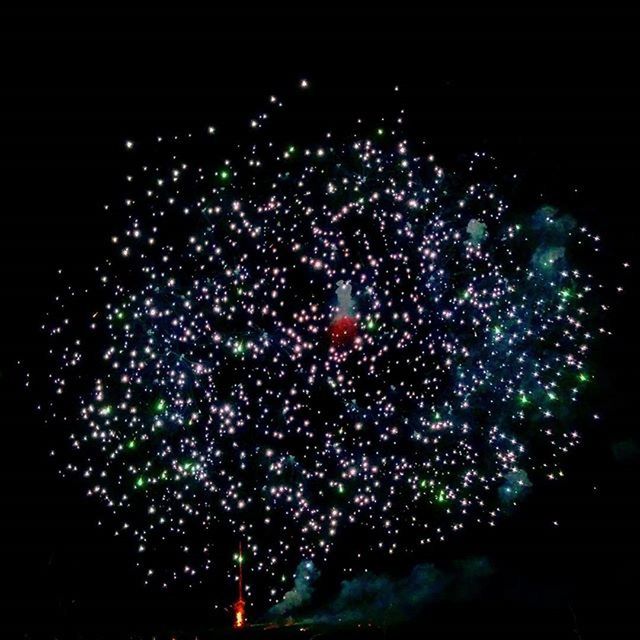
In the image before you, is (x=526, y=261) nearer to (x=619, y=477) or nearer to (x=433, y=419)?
(x=433, y=419)

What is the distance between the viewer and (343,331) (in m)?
5.98

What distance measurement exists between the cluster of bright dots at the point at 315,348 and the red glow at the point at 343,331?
1.3 inches

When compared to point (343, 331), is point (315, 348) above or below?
below

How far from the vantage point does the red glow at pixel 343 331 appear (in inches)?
231

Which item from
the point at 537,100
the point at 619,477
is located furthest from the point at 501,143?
the point at 619,477

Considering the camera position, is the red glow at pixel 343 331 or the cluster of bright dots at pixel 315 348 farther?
the red glow at pixel 343 331

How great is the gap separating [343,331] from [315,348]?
1.34 feet

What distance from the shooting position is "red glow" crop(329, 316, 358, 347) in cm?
587

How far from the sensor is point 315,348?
19.5ft

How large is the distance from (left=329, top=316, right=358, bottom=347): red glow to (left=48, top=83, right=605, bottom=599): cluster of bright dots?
33 mm

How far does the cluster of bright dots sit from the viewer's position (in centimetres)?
437

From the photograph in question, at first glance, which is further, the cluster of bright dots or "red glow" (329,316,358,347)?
"red glow" (329,316,358,347)

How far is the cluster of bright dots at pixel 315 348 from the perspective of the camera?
4.37 metres

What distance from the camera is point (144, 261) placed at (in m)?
4.25
